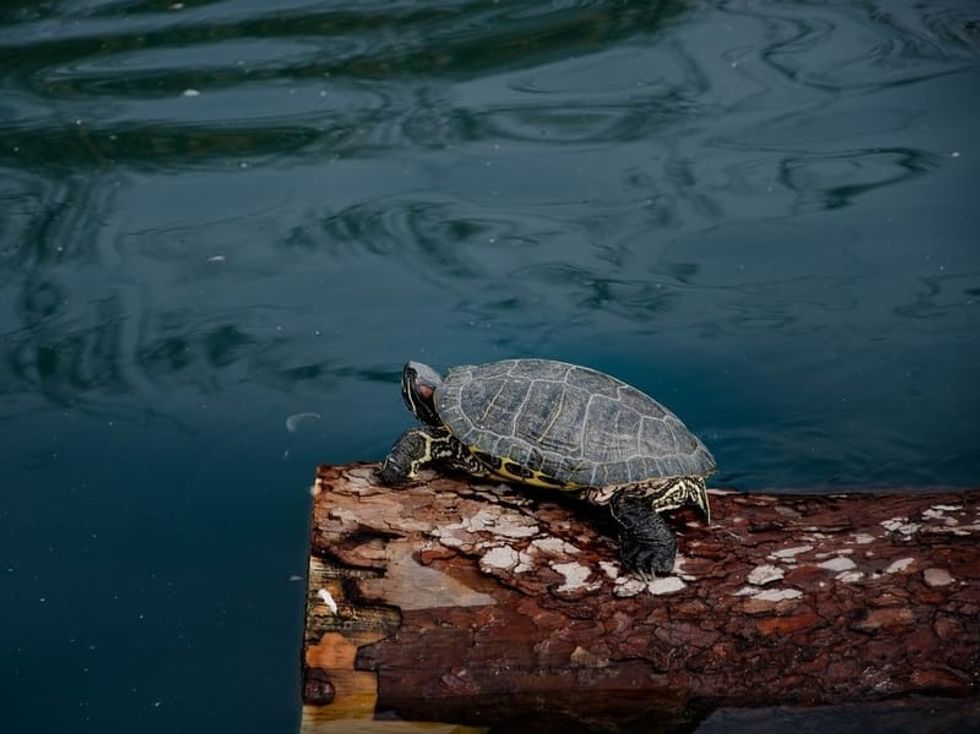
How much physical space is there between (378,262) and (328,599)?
107 inches

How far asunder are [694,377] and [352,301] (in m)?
1.72

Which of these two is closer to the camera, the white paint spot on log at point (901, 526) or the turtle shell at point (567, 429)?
the white paint spot on log at point (901, 526)

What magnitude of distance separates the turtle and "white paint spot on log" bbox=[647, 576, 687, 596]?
196 mm

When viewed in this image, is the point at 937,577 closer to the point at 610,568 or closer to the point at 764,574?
the point at 764,574

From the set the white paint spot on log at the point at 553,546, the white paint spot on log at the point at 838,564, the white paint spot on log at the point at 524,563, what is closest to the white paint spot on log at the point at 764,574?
the white paint spot on log at the point at 838,564

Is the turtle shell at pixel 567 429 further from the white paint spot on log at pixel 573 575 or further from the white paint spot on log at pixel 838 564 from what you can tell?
the white paint spot on log at pixel 838 564

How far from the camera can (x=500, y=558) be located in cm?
378

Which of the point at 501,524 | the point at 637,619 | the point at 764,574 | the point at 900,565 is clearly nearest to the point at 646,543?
the point at 637,619

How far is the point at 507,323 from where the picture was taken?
18.6 ft

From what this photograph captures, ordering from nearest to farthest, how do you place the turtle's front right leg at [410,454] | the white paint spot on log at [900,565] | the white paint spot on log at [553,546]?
1. the white paint spot on log at [900,565]
2. the white paint spot on log at [553,546]
3. the turtle's front right leg at [410,454]

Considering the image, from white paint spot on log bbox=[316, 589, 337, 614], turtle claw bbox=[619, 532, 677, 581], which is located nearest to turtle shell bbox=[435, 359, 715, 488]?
turtle claw bbox=[619, 532, 677, 581]

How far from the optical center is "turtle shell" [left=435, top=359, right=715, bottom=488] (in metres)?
4.06

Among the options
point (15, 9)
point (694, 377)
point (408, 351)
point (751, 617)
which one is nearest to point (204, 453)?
point (408, 351)

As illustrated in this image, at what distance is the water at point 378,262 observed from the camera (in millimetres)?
4570
